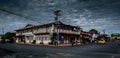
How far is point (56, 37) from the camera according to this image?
5034cm

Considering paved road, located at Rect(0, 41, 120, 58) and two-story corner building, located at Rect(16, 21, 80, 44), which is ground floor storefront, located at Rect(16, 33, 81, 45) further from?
paved road, located at Rect(0, 41, 120, 58)

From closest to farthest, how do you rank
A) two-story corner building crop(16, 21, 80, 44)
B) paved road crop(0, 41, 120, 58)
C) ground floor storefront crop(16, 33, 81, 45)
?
paved road crop(0, 41, 120, 58) → ground floor storefront crop(16, 33, 81, 45) → two-story corner building crop(16, 21, 80, 44)

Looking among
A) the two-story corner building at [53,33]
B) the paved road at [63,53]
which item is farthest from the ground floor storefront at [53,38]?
the paved road at [63,53]

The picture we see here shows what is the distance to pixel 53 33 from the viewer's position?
5062 centimetres

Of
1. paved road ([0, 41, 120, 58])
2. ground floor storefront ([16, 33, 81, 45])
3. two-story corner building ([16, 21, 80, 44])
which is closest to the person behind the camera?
paved road ([0, 41, 120, 58])

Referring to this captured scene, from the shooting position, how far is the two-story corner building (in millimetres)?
51000

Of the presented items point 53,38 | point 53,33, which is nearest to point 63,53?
point 53,38

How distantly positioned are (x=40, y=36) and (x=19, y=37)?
2416 centimetres

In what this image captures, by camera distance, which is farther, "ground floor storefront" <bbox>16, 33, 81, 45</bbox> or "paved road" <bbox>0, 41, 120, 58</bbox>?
"ground floor storefront" <bbox>16, 33, 81, 45</bbox>

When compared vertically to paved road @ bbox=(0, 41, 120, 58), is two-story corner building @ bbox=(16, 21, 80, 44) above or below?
above

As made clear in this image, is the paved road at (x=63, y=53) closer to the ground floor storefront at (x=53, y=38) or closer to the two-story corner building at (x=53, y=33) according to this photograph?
the ground floor storefront at (x=53, y=38)

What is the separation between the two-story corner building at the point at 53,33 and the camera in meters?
51.0

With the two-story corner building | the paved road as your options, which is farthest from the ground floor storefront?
the paved road

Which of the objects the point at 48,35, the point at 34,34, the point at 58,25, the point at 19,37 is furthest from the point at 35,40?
the point at 19,37
